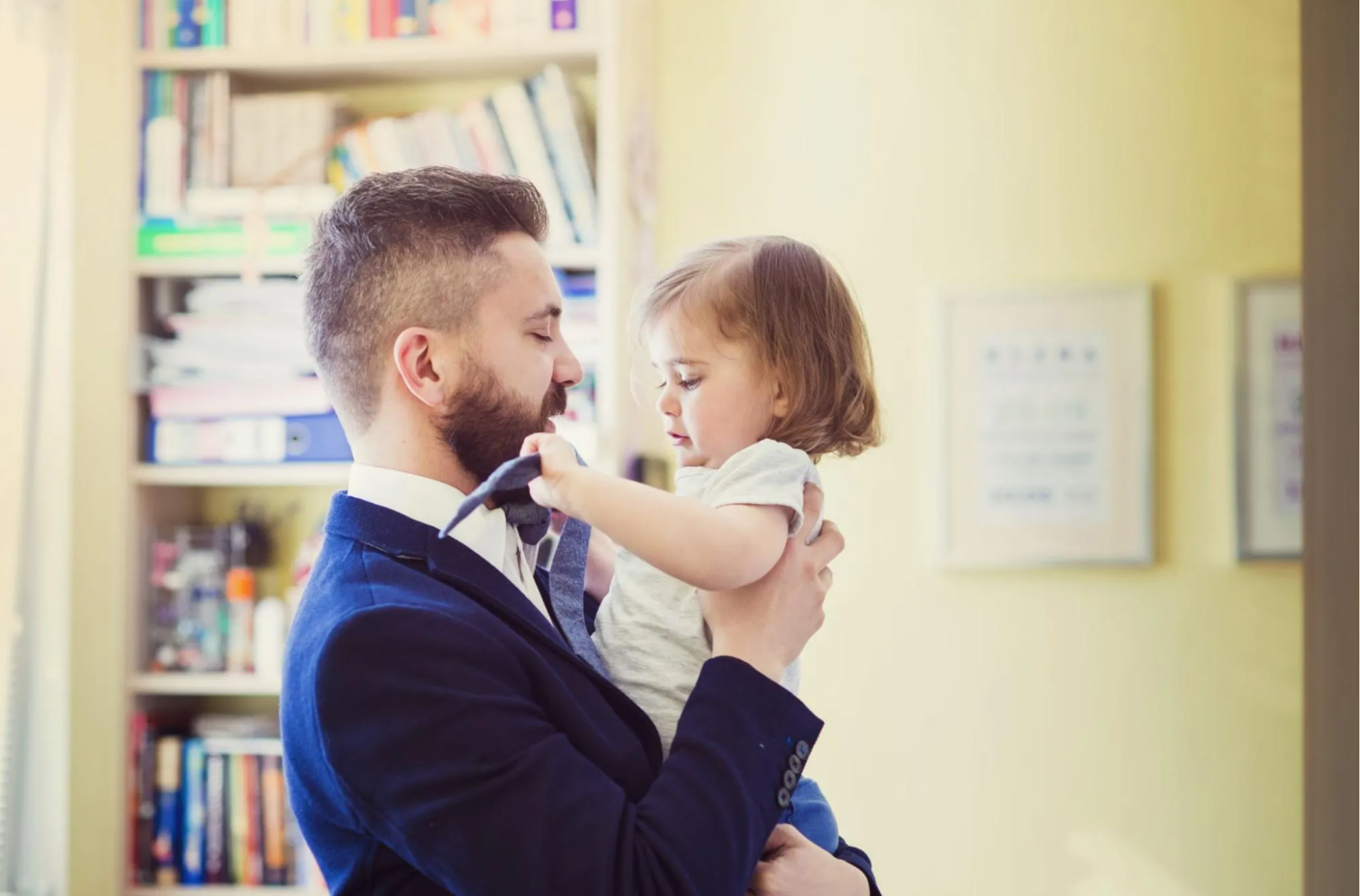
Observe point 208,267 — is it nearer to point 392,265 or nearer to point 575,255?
point 575,255

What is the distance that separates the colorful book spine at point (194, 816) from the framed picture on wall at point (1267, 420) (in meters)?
2.34

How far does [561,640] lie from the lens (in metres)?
1.13

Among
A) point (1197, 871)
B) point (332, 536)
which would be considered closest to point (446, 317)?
point (332, 536)

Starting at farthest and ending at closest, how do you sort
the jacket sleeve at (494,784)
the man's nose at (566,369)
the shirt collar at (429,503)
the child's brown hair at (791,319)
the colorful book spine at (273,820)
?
1. the colorful book spine at (273,820)
2. the child's brown hair at (791,319)
3. the man's nose at (566,369)
4. the shirt collar at (429,503)
5. the jacket sleeve at (494,784)

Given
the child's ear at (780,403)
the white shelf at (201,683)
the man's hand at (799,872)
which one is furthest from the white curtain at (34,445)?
the man's hand at (799,872)

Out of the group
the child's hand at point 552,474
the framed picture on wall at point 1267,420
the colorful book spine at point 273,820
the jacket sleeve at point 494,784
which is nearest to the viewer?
the jacket sleeve at point 494,784

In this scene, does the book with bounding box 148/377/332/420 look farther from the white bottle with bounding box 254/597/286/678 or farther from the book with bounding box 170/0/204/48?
the book with bounding box 170/0/204/48

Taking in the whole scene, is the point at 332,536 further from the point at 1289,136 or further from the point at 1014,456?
the point at 1289,136

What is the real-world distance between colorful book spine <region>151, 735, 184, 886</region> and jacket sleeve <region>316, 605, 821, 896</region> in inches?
69.4

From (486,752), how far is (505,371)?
39 cm

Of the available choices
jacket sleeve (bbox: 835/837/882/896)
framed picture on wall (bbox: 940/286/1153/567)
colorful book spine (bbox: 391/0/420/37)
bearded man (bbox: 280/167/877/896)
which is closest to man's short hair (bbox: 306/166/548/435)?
bearded man (bbox: 280/167/877/896)

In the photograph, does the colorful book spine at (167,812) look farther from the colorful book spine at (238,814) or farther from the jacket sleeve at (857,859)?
the jacket sleeve at (857,859)

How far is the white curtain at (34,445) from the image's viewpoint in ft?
7.68

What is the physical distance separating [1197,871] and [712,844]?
227 centimetres
